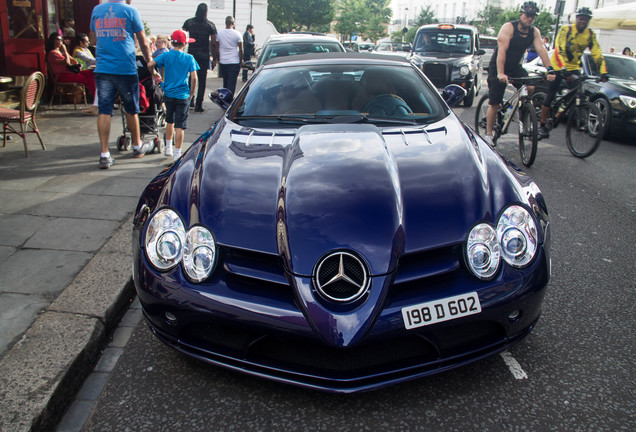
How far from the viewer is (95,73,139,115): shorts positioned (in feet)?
19.9

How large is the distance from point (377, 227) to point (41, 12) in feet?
31.4

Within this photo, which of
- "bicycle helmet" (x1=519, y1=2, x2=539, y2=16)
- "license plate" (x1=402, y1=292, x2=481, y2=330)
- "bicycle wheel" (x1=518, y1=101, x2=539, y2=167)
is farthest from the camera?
"bicycle helmet" (x1=519, y1=2, x2=539, y2=16)

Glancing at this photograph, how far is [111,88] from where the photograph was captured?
614 centimetres

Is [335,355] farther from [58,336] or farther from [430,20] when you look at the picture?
[430,20]

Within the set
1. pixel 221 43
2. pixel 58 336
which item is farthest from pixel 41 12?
pixel 58 336

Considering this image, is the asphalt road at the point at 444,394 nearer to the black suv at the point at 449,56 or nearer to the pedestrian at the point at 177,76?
the pedestrian at the point at 177,76

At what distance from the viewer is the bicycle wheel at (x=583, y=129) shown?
7.50 meters

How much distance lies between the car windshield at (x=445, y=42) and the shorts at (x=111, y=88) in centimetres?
998

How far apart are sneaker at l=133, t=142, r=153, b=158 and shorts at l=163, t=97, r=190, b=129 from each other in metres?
0.42

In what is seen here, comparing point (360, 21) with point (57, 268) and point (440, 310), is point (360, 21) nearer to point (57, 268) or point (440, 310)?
point (57, 268)

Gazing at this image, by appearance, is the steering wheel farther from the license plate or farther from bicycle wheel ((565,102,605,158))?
bicycle wheel ((565,102,605,158))

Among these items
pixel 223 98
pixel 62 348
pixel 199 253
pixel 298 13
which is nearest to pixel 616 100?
pixel 223 98

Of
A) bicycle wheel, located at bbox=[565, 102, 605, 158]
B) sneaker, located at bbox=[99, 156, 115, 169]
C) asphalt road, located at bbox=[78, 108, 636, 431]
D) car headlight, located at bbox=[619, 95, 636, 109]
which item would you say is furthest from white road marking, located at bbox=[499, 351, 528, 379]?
car headlight, located at bbox=[619, 95, 636, 109]

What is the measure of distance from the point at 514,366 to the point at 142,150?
5389 mm
